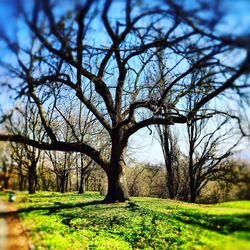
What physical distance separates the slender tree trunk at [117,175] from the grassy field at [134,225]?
0.70 metres

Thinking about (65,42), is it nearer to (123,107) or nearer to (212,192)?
(212,192)

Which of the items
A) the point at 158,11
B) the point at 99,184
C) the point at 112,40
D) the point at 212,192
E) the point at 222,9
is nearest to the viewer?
the point at 222,9

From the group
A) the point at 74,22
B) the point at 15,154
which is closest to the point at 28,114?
the point at 15,154

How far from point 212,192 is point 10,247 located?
3.41 meters

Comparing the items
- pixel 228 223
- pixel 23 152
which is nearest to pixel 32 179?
pixel 23 152

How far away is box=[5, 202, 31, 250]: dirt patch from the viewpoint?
4.99m

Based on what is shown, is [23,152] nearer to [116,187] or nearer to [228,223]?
[228,223]

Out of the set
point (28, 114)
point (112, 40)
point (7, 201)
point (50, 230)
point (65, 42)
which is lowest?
point (50, 230)

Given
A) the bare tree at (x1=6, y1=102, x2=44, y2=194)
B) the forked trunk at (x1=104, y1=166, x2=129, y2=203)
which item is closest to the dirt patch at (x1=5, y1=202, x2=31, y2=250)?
the bare tree at (x1=6, y1=102, x2=44, y2=194)

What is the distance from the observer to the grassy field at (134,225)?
3629mm

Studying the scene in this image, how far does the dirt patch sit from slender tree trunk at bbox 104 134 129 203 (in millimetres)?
7915

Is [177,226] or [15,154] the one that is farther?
[177,226]

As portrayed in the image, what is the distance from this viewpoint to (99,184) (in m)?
31.4

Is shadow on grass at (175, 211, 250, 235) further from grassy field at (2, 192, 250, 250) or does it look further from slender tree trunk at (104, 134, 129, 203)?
slender tree trunk at (104, 134, 129, 203)
